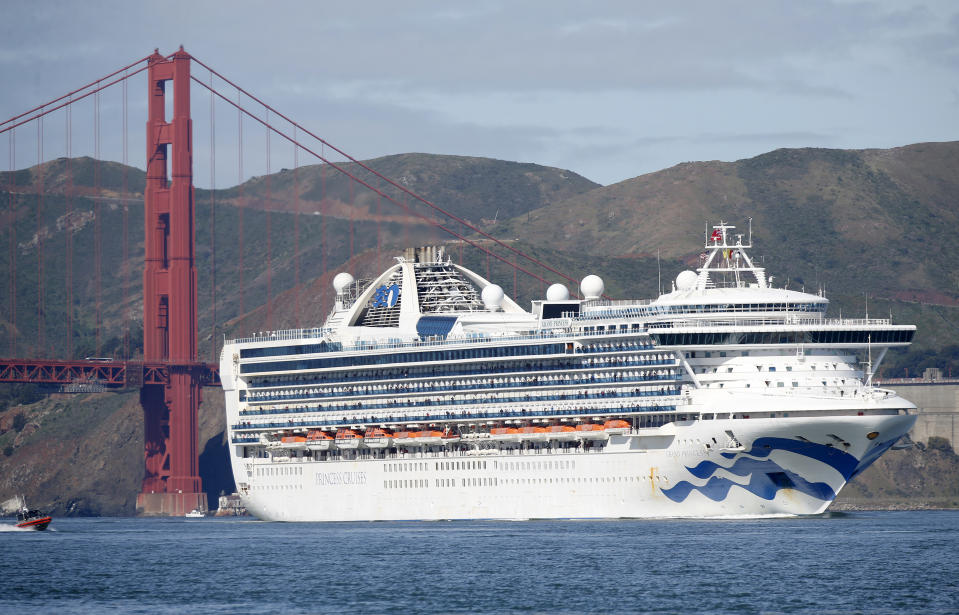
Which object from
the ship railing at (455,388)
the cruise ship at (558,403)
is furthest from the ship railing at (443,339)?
the ship railing at (455,388)

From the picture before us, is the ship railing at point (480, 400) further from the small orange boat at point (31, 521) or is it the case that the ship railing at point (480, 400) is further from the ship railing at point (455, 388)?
the small orange boat at point (31, 521)

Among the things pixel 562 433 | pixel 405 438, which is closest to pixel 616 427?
pixel 562 433

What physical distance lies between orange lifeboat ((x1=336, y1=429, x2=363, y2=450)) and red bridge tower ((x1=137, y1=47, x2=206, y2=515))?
36238mm

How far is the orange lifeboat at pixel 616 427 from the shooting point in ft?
254

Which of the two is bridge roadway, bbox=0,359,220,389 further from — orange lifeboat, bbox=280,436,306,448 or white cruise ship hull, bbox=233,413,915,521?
white cruise ship hull, bbox=233,413,915,521

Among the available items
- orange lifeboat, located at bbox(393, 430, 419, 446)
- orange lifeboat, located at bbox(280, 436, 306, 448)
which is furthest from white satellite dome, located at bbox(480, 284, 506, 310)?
orange lifeboat, located at bbox(280, 436, 306, 448)

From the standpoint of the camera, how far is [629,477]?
7731 cm

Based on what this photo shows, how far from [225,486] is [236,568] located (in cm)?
8276

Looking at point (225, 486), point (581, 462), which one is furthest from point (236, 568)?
point (225, 486)

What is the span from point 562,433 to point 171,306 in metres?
52.7

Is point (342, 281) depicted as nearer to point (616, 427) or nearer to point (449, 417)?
point (449, 417)

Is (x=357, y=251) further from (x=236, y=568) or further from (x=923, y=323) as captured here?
(x=236, y=568)

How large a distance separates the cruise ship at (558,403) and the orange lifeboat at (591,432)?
0.43ft

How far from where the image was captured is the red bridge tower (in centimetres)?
12444
